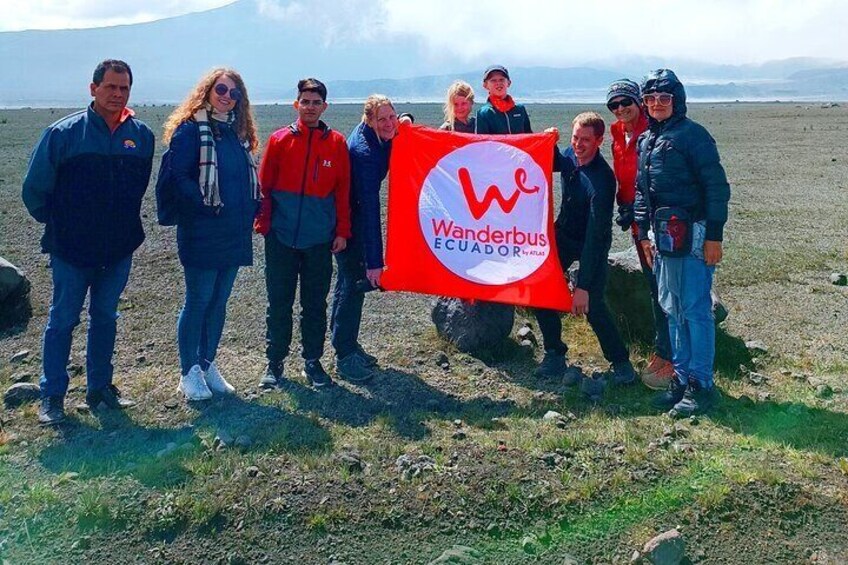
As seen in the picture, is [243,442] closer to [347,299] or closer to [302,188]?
[347,299]

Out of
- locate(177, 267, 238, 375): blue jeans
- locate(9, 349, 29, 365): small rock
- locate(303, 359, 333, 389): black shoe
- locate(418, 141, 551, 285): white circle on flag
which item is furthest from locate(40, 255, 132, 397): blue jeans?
locate(418, 141, 551, 285): white circle on flag

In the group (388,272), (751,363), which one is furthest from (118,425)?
(751,363)

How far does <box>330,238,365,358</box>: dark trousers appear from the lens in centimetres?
688

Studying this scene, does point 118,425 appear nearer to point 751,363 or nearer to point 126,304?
→ point 126,304

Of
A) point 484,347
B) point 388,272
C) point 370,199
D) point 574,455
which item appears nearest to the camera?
point 574,455

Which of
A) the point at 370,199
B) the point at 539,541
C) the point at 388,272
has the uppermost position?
the point at 370,199

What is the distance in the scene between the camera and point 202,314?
6.44m

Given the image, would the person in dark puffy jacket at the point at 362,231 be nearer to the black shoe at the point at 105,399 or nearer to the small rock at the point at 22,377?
the black shoe at the point at 105,399

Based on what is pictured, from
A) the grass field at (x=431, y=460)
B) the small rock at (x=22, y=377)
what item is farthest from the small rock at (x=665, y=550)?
the small rock at (x=22, y=377)

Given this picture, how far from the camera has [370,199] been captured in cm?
667

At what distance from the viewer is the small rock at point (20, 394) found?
6.48 m

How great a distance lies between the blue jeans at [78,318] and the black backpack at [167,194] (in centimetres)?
41

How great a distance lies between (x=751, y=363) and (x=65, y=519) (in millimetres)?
5641

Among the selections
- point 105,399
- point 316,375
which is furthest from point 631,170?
point 105,399
